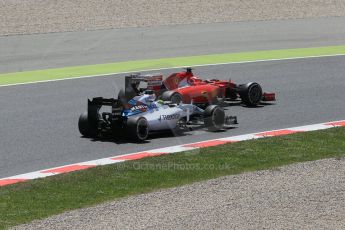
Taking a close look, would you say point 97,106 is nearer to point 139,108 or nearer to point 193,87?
point 139,108

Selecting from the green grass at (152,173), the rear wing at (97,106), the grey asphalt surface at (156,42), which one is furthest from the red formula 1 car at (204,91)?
the grey asphalt surface at (156,42)

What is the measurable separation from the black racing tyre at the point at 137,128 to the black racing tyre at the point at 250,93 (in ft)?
10.2

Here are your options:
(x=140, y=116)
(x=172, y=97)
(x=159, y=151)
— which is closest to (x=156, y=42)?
(x=172, y=97)

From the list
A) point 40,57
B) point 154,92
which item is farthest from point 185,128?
point 40,57

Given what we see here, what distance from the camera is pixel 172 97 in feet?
52.1

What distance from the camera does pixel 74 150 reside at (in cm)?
1448

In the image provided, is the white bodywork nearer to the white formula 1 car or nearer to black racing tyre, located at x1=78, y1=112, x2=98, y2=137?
the white formula 1 car

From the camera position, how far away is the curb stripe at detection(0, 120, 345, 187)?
12900 millimetres

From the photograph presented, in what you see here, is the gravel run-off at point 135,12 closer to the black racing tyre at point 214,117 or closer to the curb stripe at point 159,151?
the black racing tyre at point 214,117

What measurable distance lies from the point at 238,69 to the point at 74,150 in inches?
330

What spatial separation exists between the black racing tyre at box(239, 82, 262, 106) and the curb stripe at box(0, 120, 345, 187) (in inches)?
63.7

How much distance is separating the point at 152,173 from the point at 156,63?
11.2 metres

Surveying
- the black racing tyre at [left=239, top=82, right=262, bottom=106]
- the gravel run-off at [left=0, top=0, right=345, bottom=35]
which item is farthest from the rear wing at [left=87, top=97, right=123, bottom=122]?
the gravel run-off at [left=0, top=0, right=345, bottom=35]

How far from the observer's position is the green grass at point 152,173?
1109 cm
